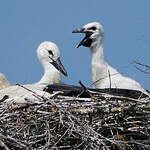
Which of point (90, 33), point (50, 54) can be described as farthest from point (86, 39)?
point (50, 54)

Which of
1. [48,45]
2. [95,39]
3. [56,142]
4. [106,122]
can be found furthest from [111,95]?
[48,45]

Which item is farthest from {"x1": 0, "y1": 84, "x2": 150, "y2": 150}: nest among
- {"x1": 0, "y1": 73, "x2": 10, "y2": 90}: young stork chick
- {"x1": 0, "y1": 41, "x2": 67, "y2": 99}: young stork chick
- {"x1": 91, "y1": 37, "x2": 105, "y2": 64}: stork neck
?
{"x1": 0, "y1": 73, "x2": 10, "y2": 90}: young stork chick

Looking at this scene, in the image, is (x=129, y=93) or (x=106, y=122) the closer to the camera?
(x=106, y=122)

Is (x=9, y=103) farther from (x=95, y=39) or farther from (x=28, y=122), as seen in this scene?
(x=95, y=39)

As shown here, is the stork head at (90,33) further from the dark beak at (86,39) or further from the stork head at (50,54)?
the stork head at (50,54)

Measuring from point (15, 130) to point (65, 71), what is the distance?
164 inches

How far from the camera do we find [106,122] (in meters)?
7.57

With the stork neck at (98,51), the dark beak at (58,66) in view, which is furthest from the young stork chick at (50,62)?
the stork neck at (98,51)

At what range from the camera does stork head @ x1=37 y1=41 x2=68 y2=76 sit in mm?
11738

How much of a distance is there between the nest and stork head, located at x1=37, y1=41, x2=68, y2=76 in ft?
13.0

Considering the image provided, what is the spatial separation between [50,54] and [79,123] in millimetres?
4630

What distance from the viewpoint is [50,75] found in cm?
1154

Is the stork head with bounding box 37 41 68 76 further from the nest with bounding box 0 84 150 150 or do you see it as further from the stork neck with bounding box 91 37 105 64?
the nest with bounding box 0 84 150 150

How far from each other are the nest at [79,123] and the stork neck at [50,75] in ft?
11.9
